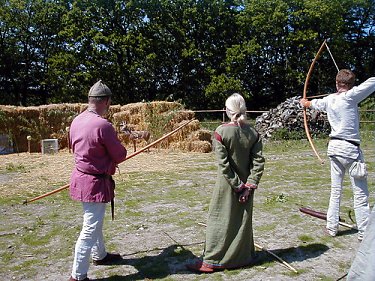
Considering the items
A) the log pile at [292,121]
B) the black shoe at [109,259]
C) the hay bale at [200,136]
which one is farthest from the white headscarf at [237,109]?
the log pile at [292,121]

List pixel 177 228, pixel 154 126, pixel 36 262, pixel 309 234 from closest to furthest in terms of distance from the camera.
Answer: pixel 36 262 < pixel 309 234 < pixel 177 228 < pixel 154 126

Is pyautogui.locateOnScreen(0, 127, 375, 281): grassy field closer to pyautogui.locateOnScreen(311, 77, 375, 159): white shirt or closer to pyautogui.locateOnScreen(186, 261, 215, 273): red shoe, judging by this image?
pyautogui.locateOnScreen(186, 261, 215, 273): red shoe

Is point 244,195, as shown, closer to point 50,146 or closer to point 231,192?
point 231,192

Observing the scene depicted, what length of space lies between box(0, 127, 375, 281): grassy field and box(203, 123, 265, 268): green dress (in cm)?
21

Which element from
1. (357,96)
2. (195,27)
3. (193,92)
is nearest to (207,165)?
(357,96)

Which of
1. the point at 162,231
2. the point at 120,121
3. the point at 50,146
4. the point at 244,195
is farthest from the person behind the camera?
the point at 120,121

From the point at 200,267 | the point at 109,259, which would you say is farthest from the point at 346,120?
the point at 109,259

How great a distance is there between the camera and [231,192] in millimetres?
3713

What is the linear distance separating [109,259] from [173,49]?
92.3 feet

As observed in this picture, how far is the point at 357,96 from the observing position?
14.0ft

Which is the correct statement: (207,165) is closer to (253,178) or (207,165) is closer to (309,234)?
(309,234)

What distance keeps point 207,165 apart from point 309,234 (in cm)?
581

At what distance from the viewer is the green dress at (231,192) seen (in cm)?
368

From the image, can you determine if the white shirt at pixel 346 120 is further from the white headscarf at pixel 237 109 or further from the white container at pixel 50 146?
the white container at pixel 50 146
